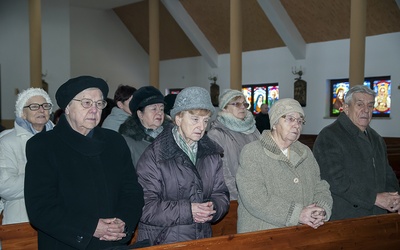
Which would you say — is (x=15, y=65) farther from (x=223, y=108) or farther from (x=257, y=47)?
(x=223, y=108)

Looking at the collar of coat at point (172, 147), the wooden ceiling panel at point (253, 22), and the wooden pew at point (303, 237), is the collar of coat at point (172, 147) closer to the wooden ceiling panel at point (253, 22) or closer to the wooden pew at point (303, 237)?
the wooden pew at point (303, 237)

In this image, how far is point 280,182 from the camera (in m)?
2.72

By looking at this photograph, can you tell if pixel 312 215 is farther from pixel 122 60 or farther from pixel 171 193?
pixel 122 60

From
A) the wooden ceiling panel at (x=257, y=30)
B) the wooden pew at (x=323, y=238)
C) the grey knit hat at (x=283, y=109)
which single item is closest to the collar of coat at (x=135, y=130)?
the grey knit hat at (x=283, y=109)

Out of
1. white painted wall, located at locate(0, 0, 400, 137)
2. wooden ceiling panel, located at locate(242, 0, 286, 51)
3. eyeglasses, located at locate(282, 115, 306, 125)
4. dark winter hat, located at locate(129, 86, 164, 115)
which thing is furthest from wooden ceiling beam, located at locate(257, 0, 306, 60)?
eyeglasses, located at locate(282, 115, 306, 125)

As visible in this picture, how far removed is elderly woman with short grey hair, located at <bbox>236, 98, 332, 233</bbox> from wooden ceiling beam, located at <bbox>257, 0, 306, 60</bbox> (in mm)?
11363

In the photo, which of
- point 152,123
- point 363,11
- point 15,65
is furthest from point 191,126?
point 15,65

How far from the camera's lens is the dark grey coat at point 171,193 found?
8.18 feet

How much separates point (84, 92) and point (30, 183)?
0.50 meters

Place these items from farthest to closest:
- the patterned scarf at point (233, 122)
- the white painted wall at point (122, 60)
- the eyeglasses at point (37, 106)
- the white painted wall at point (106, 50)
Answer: the white painted wall at point (106, 50) → the white painted wall at point (122, 60) → the patterned scarf at point (233, 122) → the eyeglasses at point (37, 106)

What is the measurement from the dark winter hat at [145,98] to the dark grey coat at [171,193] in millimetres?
1025

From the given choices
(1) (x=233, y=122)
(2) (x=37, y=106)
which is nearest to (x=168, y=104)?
(1) (x=233, y=122)

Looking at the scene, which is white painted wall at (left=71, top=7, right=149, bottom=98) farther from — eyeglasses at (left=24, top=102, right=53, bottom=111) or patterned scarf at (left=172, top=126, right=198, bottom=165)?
patterned scarf at (left=172, top=126, right=198, bottom=165)

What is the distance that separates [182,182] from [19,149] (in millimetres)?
1210
